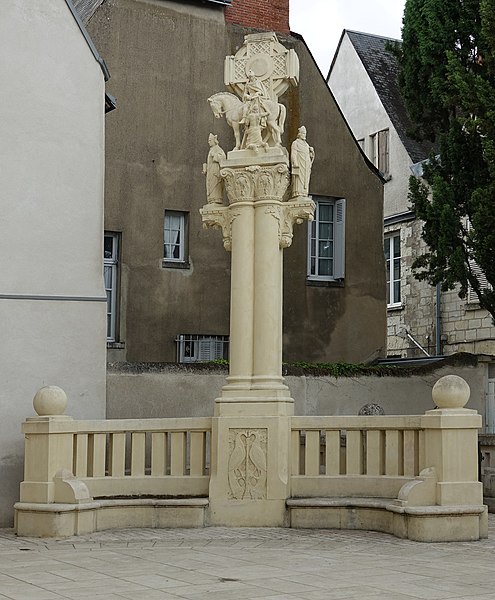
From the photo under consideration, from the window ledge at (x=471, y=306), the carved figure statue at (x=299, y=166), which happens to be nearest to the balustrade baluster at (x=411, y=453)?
the carved figure statue at (x=299, y=166)

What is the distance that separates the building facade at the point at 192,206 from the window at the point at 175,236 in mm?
17

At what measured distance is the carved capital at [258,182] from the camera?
11977 millimetres

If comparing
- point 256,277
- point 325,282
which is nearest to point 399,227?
point 325,282

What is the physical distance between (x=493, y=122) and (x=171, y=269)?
6.30 metres

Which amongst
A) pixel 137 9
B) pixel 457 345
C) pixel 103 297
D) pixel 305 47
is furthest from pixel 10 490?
pixel 457 345

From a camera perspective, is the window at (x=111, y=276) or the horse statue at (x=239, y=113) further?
the window at (x=111, y=276)

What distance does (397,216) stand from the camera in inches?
987

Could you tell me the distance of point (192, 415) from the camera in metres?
14.8

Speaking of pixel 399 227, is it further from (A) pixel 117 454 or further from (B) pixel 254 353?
(A) pixel 117 454

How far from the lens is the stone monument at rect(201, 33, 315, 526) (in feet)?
37.9

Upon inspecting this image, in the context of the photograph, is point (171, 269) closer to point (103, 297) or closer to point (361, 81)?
point (103, 297)

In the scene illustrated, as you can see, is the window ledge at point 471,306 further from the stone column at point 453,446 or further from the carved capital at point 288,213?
the stone column at point 453,446

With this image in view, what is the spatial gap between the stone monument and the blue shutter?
7829 millimetres

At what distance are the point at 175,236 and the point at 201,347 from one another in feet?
6.48
